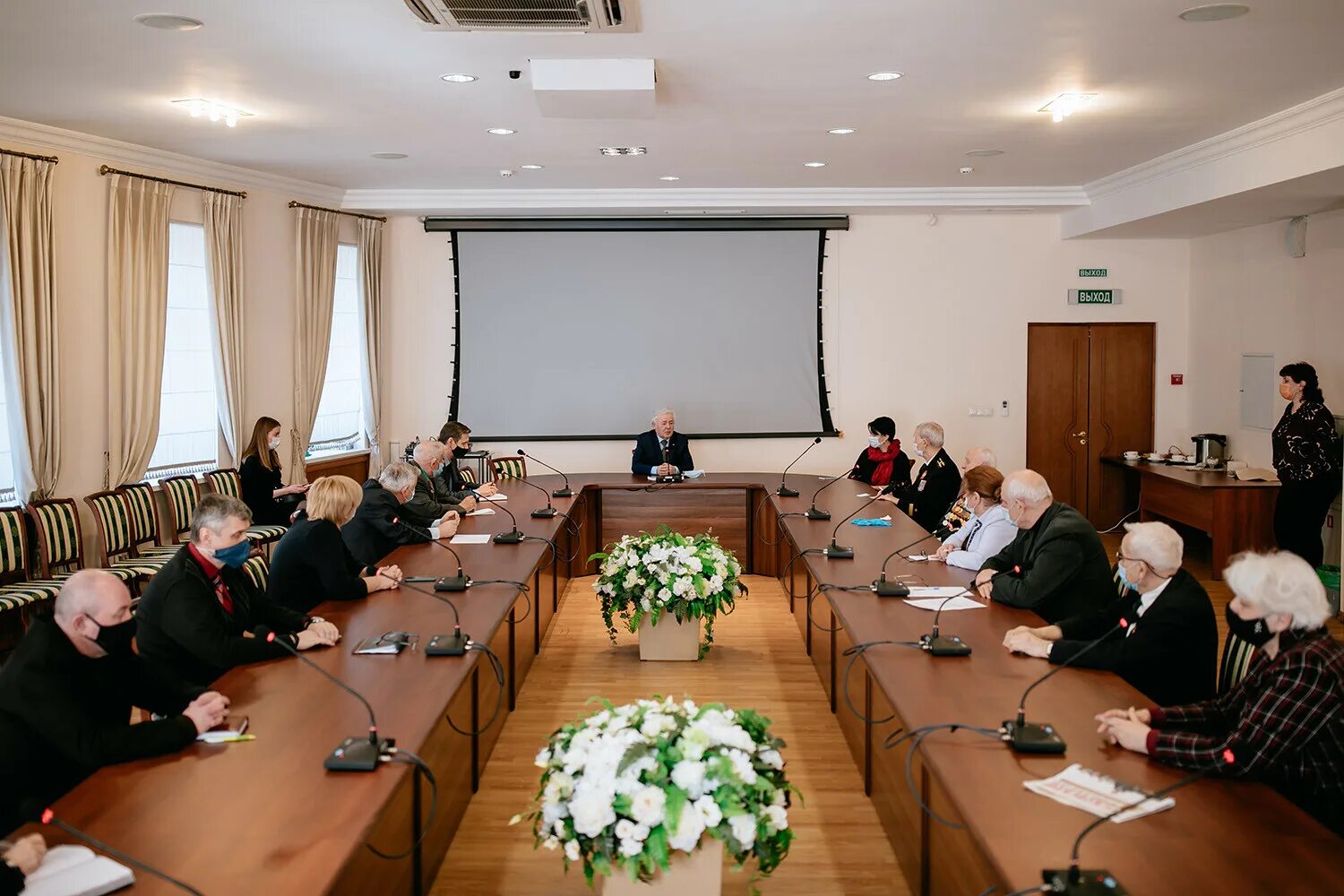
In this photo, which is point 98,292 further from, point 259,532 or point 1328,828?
point 1328,828

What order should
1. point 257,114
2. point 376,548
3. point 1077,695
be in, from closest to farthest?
point 1077,695 → point 376,548 → point 257,114

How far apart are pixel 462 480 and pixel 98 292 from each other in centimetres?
255

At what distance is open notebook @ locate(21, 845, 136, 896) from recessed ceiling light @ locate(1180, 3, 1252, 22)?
14.2 feet

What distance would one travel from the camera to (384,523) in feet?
17.7

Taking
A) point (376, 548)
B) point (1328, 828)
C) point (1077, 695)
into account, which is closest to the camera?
point (1328, 828)

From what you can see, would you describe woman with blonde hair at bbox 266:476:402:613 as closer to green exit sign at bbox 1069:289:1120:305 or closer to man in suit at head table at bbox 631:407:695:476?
man in suit at head table at bbox 631:407:695:476

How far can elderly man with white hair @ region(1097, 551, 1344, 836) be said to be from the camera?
244 cm

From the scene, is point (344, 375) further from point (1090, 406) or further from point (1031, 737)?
point (1031, 737)

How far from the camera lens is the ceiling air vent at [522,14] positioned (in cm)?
377

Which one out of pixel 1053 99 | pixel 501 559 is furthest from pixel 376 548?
pixel 1053 99

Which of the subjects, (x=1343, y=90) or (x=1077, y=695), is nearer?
(x=1077, y=695)

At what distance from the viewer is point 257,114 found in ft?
19.2

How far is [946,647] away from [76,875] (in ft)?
8.06

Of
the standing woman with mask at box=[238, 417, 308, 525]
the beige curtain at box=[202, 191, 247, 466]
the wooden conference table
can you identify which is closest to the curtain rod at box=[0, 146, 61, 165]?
the beige curtain at box=[202, 191, 247, 466]
